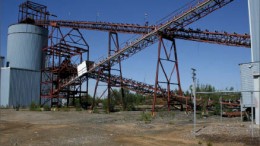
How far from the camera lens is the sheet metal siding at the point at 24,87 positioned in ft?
142

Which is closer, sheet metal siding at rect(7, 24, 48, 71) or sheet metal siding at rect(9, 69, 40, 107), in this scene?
sheet metal siding at rect(9, 69, 40, 107)

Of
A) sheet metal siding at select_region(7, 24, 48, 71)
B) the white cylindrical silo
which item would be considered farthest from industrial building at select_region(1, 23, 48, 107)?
the white cylindrical silo

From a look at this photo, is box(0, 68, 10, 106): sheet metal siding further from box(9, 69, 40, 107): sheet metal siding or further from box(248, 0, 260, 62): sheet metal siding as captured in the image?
box(248, 0, 260, 62): sheet metal siding

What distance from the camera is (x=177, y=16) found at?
29828 mm

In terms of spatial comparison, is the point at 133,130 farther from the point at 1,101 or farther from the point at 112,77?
the point at 1,101

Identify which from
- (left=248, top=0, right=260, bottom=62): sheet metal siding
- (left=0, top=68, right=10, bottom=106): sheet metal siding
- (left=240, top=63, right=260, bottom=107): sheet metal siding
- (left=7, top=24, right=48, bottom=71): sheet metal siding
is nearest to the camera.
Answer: (left=248, top=0, right=260, bottom=62): sheet metal siding

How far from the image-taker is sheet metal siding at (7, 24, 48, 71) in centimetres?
4850

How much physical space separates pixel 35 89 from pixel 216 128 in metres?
35.0

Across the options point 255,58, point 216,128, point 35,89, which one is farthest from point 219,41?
point 35,89

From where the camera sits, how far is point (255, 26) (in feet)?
65.6

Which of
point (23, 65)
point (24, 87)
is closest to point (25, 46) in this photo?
point (23, 65)

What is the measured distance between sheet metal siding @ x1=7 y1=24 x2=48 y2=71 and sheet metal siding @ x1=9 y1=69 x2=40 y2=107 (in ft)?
8.94

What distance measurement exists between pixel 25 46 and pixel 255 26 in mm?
38249

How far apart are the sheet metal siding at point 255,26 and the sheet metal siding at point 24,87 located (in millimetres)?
33990
